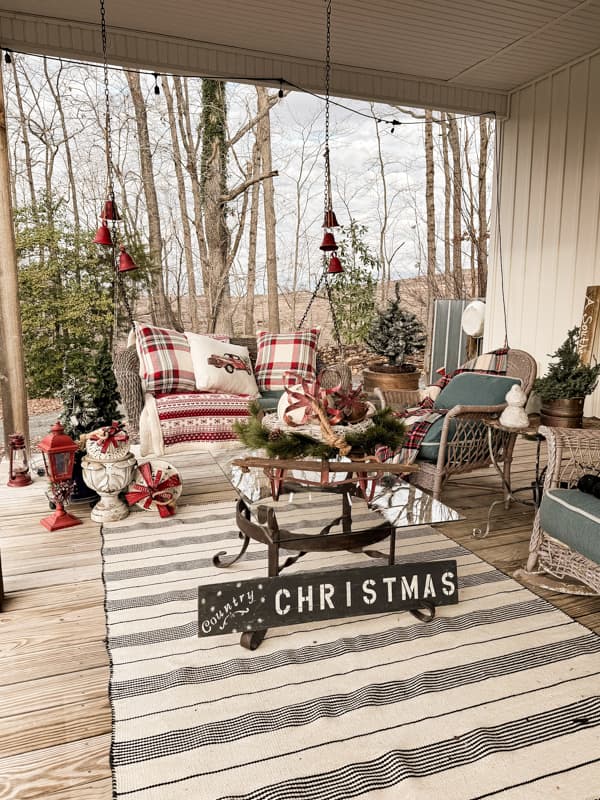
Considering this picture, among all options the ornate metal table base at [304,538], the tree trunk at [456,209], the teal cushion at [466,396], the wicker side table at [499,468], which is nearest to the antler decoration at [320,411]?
the ornate metal table base at [304,538]

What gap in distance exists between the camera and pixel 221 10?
165 inches

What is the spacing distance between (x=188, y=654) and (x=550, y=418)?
86.7 inches

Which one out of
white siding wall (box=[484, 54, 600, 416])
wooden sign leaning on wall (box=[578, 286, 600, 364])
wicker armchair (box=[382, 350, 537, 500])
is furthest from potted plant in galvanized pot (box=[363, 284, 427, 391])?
wicker armchair (box=[382, 350, 537, 500])

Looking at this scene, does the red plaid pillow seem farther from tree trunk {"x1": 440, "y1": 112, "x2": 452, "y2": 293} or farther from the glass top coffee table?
tree trunk {"x1": 440, "y1": 112, "x2": 452, "y2": 293}

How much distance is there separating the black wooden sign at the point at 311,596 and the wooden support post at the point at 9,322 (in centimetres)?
283

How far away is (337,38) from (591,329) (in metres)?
3.28

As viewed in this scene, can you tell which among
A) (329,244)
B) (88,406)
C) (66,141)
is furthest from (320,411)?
(66,141)

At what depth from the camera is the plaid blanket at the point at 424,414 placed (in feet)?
10.3

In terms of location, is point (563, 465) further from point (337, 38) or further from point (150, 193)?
point (150, 193)

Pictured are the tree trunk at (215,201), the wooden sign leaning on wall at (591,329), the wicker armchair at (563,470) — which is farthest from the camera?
the tree trunk at (215,201)

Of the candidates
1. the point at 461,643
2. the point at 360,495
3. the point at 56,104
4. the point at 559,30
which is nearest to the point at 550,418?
the point at 360,495

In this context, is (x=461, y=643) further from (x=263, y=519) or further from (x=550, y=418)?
(x=550, y=418)

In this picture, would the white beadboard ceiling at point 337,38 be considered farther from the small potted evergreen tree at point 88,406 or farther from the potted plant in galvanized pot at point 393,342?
the small potted evergreen tree at point 88,406

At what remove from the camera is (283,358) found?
4.59 m
